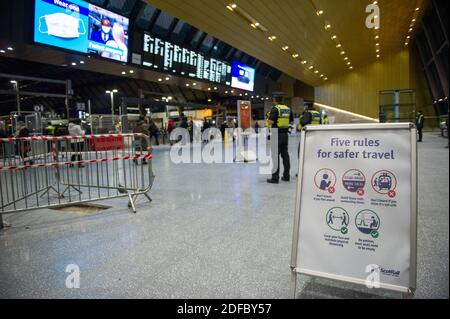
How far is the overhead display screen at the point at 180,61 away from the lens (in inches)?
454

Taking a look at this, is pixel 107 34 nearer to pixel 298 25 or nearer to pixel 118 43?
pixel 118 43

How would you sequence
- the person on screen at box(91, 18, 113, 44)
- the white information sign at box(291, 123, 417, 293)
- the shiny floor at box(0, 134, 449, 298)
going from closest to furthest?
the white information sign at box(291, 123, 417, 293) → the shiny floor at box(0, 134, 449, 298) → the person on screen at box(91, 18, 113, 44)

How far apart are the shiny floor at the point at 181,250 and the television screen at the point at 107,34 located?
6.26 metres

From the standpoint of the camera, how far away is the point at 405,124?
1.82m

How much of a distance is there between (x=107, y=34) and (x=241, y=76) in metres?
10.1

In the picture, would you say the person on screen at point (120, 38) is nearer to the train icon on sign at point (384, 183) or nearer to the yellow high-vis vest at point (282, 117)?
the yellow high-vis vest at point (282, 117)

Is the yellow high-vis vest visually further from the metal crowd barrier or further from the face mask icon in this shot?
the face mask icon

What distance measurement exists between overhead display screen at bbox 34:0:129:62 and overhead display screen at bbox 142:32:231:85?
125 centimetres

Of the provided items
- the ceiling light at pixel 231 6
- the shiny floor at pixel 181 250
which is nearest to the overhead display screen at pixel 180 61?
the ceiling light at pixel 231 6

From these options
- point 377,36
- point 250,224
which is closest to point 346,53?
point 377,36

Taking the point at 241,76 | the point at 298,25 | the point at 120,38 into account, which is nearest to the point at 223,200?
the point at 120,38

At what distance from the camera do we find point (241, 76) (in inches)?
728

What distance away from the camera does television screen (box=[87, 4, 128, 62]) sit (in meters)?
8.97

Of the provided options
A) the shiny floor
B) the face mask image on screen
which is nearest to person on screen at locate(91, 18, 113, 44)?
the shiny floor
